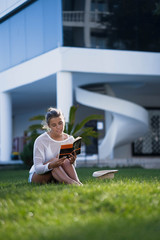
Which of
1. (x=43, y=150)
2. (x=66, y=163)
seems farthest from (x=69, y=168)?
(x=43, y=150)

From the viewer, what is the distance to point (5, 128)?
65.1 ft

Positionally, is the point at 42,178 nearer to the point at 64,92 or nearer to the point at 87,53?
the point at 64,92

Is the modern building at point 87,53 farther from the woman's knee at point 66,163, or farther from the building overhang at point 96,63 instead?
the woman's knee at point 66,163

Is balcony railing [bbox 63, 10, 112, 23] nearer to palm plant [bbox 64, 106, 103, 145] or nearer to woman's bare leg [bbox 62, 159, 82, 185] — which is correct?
palm plant [bbox 64, 106, 103, 145]

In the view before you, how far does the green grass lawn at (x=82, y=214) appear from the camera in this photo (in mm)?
2883

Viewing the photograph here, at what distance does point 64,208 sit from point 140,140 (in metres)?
19.8

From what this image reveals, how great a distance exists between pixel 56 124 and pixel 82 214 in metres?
2.44

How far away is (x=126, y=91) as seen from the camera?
21938 millimetres

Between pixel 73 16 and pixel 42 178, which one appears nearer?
pixel 42 178

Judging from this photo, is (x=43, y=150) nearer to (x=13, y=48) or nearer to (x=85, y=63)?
(x=85, y=63)

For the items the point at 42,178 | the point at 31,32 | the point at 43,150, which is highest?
the point at 31,32

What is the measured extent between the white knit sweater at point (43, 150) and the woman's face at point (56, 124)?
17 centimetres

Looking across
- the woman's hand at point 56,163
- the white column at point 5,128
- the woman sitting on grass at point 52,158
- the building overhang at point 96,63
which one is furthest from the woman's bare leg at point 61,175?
the white column at point 5,128

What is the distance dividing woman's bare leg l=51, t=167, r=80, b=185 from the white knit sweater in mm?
175
